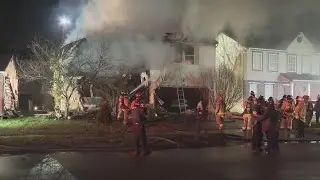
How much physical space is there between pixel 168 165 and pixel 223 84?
67.0ft

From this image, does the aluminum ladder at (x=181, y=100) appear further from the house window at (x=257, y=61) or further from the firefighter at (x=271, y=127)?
the firefighter at (x=271, y=127)

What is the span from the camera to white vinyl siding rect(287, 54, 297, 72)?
38.9 metres

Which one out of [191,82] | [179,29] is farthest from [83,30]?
[191,82]

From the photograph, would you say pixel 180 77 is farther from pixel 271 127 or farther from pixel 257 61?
pixel 271 127

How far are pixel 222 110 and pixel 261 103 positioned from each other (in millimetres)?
4292

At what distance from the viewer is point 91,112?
91.2ft

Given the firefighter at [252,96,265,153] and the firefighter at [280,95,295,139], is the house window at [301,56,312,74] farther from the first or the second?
the firefighter at [252,96,265,153]

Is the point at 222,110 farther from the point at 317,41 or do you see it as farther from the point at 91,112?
the point at 317,41

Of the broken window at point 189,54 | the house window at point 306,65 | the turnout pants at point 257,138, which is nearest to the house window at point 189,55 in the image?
the broken window at point 189,54

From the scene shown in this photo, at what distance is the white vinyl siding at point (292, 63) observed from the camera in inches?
1533

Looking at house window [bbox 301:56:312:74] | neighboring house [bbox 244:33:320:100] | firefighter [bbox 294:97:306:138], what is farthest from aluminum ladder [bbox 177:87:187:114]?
firefighter [bbox 294:97:306:138]

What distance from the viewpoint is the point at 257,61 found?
124 feet

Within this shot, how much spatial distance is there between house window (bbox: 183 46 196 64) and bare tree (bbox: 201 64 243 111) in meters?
1.26

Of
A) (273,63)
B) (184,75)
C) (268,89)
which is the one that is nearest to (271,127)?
(184,75)
